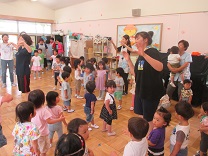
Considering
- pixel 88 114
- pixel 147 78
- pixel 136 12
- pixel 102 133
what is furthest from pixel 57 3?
pixel 147 78

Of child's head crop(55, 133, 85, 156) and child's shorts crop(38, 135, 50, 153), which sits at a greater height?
child's head crop(55, 133, 85, 156)

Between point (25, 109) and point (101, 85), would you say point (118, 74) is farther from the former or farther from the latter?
point (25, 109)

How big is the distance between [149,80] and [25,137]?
1.29 meters

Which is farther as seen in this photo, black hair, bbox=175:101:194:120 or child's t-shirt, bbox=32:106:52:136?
child's t-shirt, bbox=32:106:52:136

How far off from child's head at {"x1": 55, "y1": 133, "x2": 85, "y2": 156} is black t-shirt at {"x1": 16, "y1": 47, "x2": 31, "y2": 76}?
9.32 feet

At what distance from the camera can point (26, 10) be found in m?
8.43

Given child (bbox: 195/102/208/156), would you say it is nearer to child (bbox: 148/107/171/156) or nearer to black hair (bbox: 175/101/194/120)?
black hair (bbox: 175/101/194/120)

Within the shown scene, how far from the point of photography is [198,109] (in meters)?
3.80

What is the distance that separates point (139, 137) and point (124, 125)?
1666 millimetres

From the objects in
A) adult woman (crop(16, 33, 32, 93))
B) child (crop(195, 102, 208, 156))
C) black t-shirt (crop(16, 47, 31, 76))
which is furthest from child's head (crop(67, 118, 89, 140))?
black t-shirt (crop(16, 47, 31, 76))

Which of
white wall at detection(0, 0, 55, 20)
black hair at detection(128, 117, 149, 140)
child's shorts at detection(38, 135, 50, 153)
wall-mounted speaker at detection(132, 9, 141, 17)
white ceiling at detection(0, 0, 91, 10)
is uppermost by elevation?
white ceiling at detection(0, 0, 91, 10)

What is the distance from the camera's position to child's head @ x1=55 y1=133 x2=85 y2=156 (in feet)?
3.02

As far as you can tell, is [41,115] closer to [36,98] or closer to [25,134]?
[36,98]

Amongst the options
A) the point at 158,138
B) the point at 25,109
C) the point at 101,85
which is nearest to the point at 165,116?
the point at 158,138
